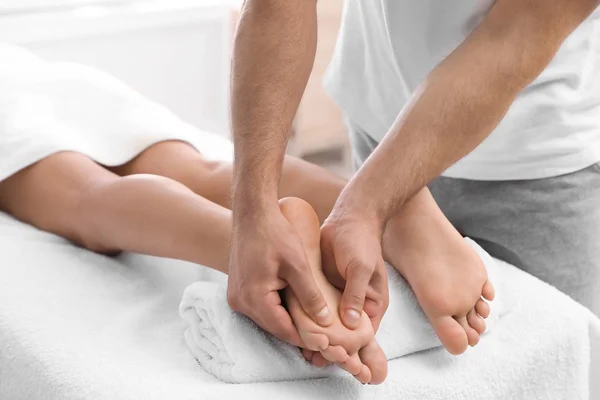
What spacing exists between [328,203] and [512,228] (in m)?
0.37

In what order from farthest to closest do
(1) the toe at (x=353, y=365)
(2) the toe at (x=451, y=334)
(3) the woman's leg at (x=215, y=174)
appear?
(3) the woman's leg at (x=215, y=174)
(2) the toe at (x=451, y=334)
(1) the toe at (x=353, y=365)

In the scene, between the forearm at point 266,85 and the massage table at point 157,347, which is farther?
the forearm at point 266,85

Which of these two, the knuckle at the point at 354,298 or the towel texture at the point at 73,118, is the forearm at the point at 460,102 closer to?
the knuckle at the point at 354,298

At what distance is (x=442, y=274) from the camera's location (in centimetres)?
118

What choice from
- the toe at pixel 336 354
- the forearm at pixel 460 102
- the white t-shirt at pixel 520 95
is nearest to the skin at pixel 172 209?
the toe at pixel 336 354

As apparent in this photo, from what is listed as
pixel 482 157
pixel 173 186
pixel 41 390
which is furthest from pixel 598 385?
pixel 41 390

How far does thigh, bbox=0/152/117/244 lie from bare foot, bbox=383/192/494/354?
0.53 m

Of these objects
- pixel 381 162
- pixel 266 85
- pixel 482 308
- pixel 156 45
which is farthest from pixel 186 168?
pixel 156 45

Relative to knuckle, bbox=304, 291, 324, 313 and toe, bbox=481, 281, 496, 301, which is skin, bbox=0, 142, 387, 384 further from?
toe, bbox=481, 281, 496, 301

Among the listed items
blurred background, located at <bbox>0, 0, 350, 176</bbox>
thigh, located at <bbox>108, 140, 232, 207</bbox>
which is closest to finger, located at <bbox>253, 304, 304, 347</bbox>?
thigh, located at <bbox>108, 140, 232, 207</bbox>

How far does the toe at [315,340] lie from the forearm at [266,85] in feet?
0.62

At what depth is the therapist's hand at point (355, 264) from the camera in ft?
3.44

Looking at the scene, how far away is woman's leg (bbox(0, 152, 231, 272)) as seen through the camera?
1.26 metres

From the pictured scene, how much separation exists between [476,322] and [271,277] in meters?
0.30
